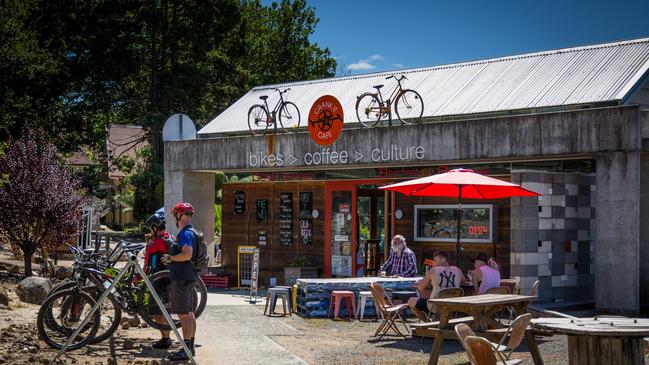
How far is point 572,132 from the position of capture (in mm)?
14516

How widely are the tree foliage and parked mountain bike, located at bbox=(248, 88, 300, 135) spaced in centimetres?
447

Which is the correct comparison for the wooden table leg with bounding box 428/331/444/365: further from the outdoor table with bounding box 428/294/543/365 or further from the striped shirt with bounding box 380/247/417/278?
the striped shirt with bounding box 380/247/417/278

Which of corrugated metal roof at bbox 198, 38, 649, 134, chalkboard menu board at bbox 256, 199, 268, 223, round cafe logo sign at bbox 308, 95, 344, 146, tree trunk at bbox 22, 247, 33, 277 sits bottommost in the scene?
tree trunk at bbox 22, 247, 33, 277

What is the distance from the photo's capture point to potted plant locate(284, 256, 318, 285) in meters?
19.6

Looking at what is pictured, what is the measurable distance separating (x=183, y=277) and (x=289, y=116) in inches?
440

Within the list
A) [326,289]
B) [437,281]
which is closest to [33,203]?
[326,289]

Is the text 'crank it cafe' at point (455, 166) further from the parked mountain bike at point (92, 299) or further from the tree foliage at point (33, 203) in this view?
the parked mountain bike at point (92, 299)

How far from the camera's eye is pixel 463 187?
45.9ft

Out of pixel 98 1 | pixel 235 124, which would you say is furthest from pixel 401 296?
pixel 98 1

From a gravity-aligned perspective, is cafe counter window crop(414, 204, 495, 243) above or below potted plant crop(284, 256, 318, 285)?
above

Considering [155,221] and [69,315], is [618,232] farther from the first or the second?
[69,315]

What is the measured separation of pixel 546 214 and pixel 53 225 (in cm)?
1021

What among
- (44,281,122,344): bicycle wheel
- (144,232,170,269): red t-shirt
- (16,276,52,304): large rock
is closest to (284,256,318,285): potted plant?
(16,276,52,304): large rock

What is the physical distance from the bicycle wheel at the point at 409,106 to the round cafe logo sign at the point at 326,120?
1.20 metres
